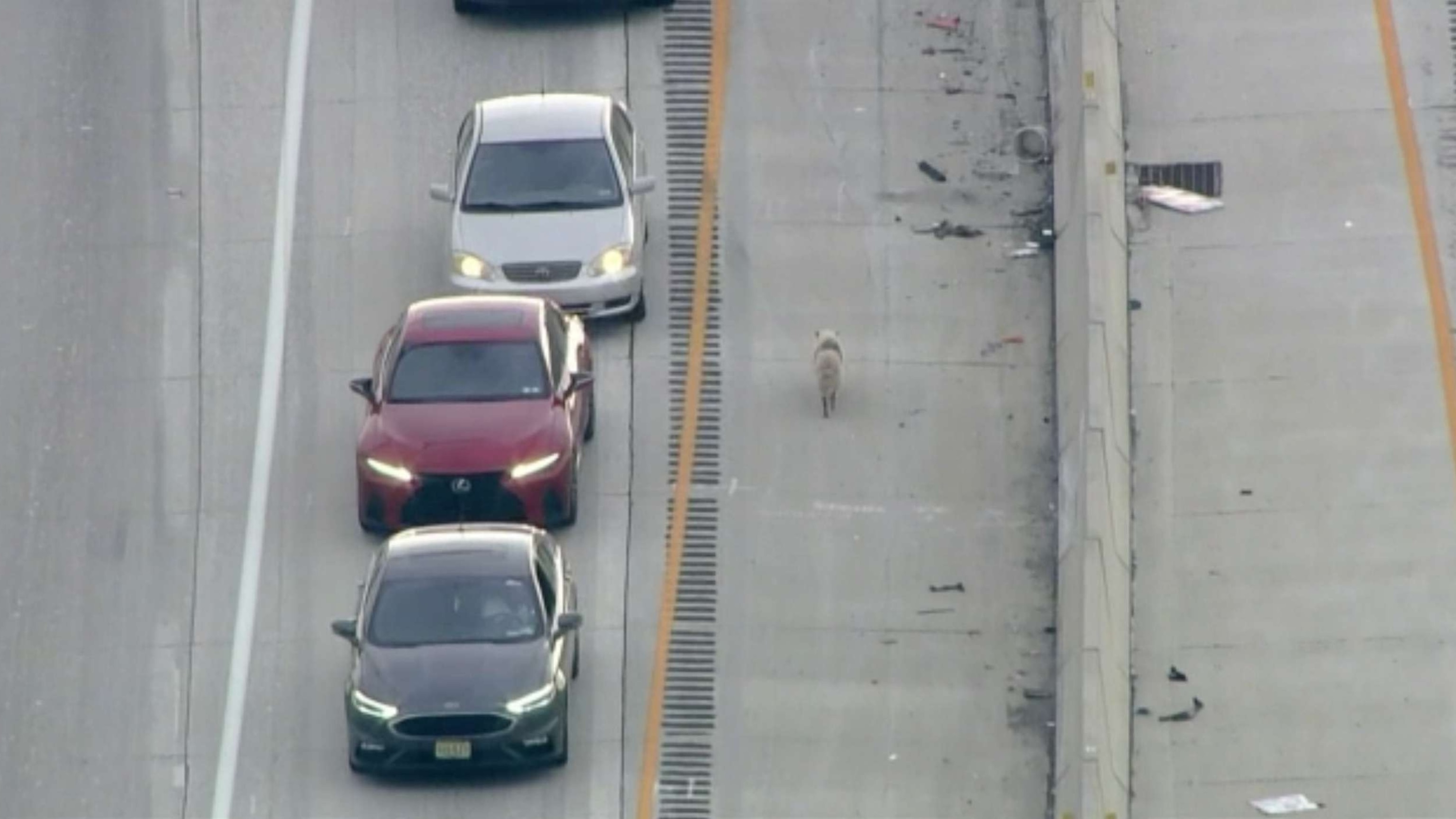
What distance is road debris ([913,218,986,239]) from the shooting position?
36.3 metres

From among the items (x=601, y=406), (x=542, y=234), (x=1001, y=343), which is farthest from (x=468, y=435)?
(x=1001, y=343)

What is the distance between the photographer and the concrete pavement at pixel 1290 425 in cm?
3122

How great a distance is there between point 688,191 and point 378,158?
2.70m

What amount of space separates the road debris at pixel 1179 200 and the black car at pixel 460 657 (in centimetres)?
797

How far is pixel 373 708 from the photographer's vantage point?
29750 millimetres

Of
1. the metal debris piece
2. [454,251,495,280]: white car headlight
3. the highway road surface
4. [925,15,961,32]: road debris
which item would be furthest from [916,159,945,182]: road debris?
[454,251,495,280]: white car headlight

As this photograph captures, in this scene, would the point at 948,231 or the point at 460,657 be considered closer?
the point at 460,657

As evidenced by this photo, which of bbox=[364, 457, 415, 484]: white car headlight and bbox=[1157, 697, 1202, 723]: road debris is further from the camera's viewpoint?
bbox=[364, 457, 415, 484]: white car headlight

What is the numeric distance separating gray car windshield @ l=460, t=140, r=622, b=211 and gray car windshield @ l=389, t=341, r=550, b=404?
269cm

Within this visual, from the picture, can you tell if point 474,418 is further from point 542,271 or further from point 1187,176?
point 1187,176

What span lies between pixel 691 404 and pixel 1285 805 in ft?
21.0

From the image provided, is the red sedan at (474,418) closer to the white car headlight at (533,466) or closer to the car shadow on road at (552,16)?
the white car headlight at (533,466)

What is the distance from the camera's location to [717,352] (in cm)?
3519

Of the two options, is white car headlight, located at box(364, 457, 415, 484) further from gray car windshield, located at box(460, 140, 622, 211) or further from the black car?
gray car windshield, located at box(460, 140, 622, 211)
